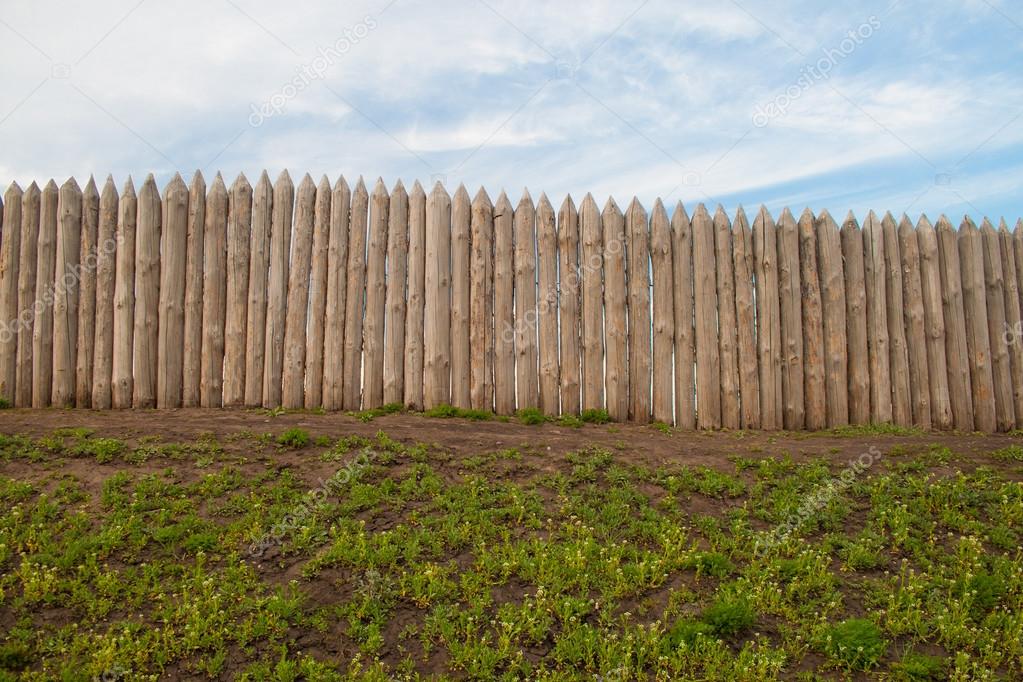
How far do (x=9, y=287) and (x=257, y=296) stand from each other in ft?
12.5

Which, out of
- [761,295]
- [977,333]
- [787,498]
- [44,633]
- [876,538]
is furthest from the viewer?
[977,333]

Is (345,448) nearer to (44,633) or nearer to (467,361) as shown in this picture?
(467,361)

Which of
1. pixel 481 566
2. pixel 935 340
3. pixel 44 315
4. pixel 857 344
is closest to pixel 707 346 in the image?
pixel 857 344

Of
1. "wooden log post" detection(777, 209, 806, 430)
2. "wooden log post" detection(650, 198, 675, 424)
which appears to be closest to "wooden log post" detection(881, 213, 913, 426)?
"wooden log post" detection(777, 209, 806, 430)

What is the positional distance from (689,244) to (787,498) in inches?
171

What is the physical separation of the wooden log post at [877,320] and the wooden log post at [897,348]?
0.25 ft

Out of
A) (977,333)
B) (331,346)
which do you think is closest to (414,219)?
(331,346)

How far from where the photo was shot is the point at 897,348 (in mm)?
12172

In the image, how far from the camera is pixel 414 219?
11.2 m

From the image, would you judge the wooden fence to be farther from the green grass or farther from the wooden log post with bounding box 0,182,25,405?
the green grass

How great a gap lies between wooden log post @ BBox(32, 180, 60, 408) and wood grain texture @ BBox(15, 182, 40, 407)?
0.29 ft

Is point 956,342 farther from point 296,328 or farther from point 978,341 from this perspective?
point 296,328

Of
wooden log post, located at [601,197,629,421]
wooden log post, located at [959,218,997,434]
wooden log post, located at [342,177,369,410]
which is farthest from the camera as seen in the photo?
wooden log post, located at [959,218,997,434]

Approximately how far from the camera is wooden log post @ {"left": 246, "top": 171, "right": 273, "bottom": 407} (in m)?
11.2
